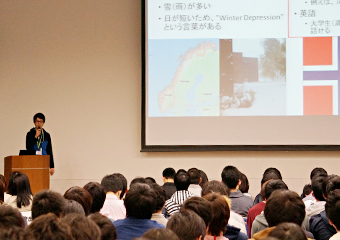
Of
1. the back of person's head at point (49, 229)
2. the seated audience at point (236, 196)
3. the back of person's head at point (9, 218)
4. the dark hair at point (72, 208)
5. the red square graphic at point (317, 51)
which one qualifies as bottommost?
the seated audience at point (236, 196)

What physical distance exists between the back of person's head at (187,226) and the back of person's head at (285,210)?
49cm

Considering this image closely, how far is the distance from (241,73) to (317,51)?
3.51ft

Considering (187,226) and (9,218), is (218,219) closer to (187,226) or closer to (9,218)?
(187,226)

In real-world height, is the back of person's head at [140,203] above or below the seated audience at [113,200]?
above

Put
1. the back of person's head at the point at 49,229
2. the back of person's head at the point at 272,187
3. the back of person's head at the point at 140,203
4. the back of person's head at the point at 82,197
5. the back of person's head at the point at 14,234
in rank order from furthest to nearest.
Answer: the back of person's head at the point at 272,187
the back of person's head at the point at 82,197
the back of person's head at the point at 140,203
the back of person's head at the point at 49,229
the back of person's head at the point at 14,234

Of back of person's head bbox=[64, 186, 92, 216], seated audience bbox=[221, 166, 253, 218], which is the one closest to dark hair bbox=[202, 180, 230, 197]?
seated audience bbox=[221, 166, 253, 218]

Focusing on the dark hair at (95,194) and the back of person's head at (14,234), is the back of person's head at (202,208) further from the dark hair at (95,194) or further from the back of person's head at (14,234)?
the back of person's head at (14,234)

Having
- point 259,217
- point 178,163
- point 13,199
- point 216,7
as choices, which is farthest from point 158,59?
point 259,217

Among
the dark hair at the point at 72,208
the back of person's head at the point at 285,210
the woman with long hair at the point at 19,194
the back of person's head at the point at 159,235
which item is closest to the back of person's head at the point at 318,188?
the back of person's head at the point at 285,210

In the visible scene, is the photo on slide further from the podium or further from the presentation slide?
the podium

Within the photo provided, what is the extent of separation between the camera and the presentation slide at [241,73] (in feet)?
21.2

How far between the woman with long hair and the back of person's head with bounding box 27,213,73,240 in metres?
2.18

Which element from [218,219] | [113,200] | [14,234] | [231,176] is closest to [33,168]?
[113,200]

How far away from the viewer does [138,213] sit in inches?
102
